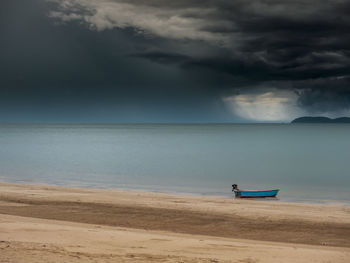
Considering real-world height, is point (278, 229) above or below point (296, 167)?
below

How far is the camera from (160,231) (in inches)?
685

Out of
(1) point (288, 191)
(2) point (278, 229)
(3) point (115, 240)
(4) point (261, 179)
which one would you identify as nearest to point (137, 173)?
(4) point (261, 179)

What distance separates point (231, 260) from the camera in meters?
11.6

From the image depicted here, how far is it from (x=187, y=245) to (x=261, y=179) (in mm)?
37267

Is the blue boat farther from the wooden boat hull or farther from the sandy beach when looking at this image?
the sandy beach

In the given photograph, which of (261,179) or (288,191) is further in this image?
(261,179)

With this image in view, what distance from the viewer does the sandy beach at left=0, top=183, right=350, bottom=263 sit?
11.9 metres

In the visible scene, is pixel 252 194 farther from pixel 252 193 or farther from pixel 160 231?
pixel 160 231

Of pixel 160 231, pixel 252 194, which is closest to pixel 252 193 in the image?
pixel 252 194

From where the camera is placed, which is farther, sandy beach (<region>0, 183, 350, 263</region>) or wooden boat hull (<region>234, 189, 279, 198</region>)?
wooden boat hull (<region>234, 189, 279, 198</region>)

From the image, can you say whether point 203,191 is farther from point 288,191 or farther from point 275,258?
point 275,258

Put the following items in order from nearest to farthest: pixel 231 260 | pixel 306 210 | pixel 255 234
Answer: pixel 231 260
pixel 255 234
pixel 306 210

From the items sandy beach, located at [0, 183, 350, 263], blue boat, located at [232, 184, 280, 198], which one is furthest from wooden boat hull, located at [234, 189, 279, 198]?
sandy beach, located at [0, 183, 350, 263]

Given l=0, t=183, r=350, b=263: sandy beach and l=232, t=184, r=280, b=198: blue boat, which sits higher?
l=232, t=184, r=280, b=198: blue boat
